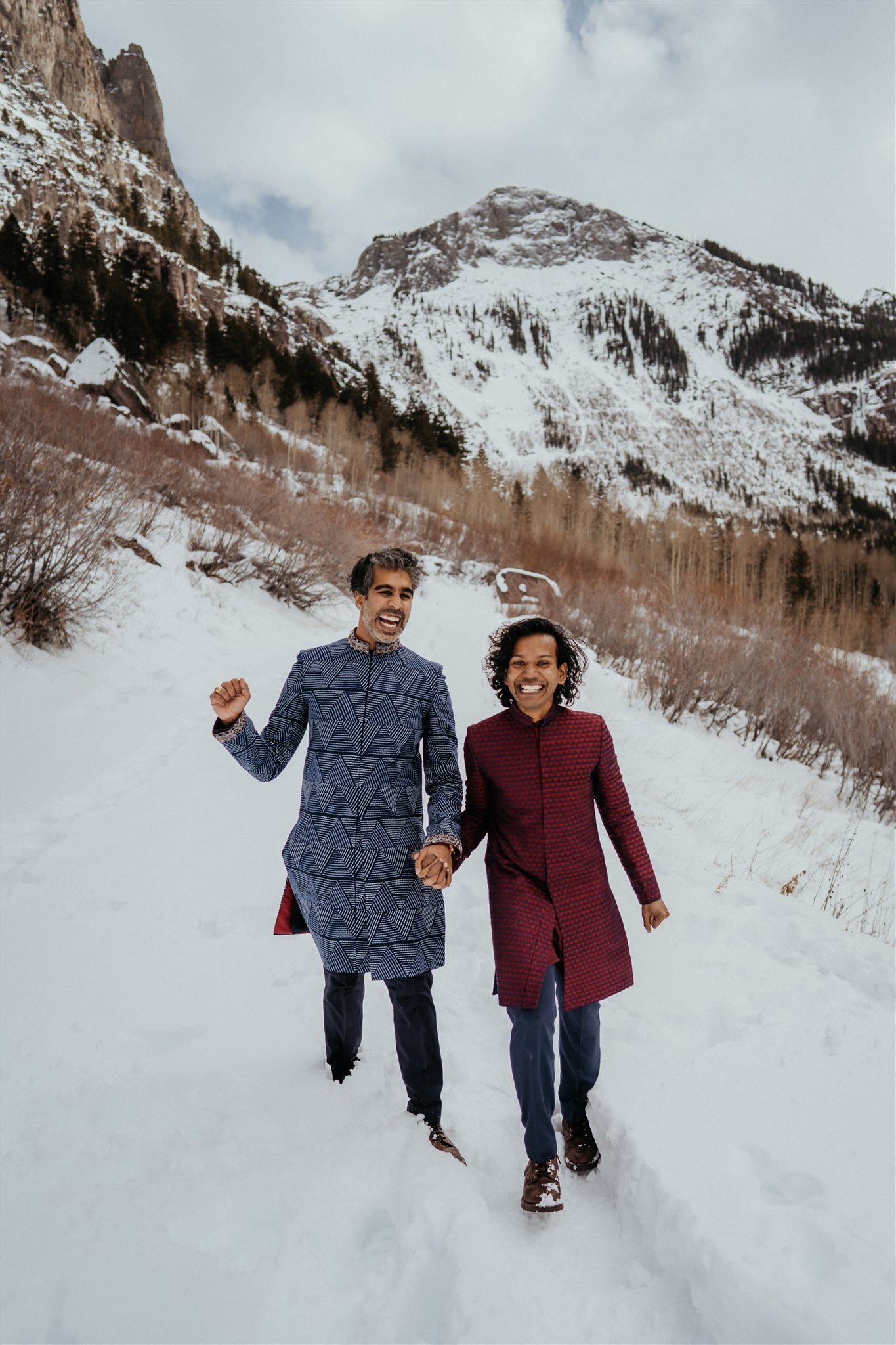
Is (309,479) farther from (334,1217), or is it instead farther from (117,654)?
(334,1217)

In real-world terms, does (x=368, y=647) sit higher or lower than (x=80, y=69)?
lower

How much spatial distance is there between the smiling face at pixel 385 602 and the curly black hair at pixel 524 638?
12.4 inches

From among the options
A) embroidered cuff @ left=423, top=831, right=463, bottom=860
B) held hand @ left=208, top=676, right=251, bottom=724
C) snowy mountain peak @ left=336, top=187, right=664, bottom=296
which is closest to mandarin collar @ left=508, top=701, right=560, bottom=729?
embroidered cuff @ left=423, top=831, right=463, bottom=860

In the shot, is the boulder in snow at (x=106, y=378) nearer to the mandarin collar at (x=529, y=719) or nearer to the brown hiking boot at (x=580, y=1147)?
the mandarin collar at (x=529, y=719)

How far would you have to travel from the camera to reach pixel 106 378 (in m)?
14.8

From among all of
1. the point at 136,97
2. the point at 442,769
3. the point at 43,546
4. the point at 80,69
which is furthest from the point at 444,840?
the point at 136,97

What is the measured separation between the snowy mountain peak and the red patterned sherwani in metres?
113

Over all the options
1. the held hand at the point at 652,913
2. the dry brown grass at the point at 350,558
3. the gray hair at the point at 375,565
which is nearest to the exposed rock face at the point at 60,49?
the dry brown grass at the point at 350,558

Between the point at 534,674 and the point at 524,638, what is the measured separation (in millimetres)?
129

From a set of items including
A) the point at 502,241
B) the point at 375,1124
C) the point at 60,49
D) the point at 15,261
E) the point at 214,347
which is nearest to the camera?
the point at 375,1124

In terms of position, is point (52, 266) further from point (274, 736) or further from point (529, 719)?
point (529, 719)

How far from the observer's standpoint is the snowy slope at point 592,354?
69.9 m

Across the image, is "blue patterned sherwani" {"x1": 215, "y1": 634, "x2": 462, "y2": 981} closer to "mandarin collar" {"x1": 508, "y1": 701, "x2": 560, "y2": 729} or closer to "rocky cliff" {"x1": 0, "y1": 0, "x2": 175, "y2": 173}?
"mandarin collar" {"x1": 508, "y1": 701, "x2": 560, "y2": 729}

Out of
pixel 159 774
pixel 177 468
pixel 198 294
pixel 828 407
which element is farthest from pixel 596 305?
pixel 159 774
